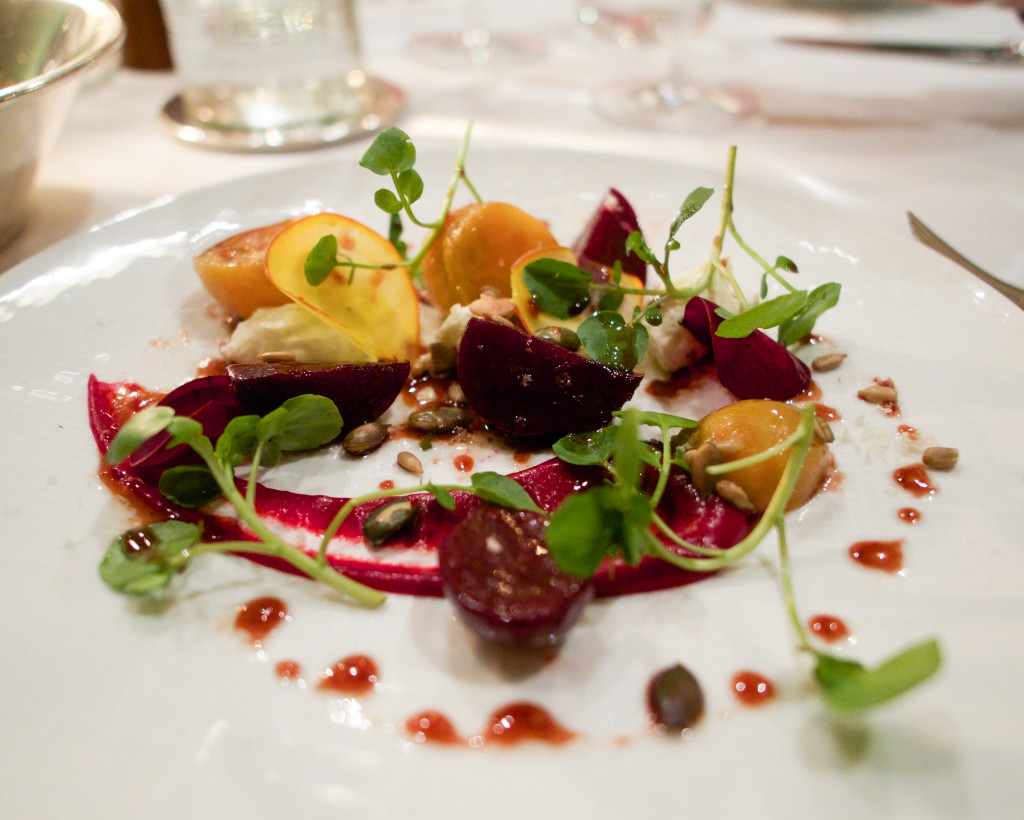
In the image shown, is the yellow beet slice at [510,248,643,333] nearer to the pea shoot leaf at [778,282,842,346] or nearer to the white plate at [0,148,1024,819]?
the pea shoot leaf at [778,282,842,346]

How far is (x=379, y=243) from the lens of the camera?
4.48 feet

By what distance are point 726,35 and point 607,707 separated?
304 cm

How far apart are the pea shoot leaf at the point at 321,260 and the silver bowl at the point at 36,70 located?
1.92 feet

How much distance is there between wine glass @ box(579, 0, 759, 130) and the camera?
234 centimetres

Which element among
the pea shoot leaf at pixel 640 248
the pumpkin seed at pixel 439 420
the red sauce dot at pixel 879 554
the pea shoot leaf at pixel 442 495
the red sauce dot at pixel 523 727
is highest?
the pea shoot leaf at pixel 640 248

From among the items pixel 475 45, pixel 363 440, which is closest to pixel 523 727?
pixel 363 440

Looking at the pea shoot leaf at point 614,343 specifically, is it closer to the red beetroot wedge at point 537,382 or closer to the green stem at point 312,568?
the red beetroot wedge at point 537,382

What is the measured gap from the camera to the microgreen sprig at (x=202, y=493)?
879 mm

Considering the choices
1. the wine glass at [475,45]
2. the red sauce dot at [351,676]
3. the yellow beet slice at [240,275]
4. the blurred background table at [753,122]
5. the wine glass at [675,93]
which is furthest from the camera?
the wine glass at [475,45]

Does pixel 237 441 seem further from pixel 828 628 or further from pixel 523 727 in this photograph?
pixel 828 628

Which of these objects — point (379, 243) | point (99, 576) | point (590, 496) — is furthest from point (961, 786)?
point (379, 243)

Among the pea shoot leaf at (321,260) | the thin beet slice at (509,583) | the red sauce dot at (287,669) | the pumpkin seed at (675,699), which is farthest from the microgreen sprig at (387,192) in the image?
the pumpkin seed at (675,699)

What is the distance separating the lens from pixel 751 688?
0.78m

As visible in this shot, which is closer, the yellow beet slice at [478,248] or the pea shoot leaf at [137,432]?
the pea shoot leaf at [137,432]
